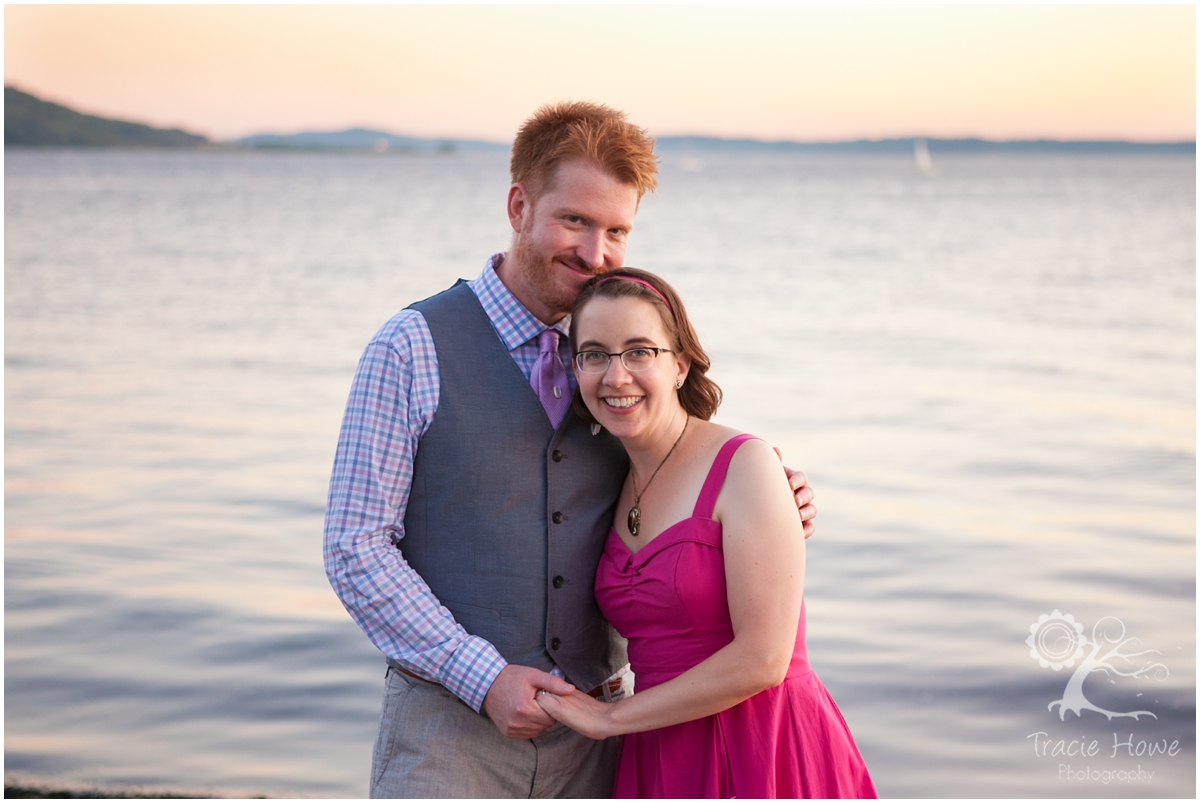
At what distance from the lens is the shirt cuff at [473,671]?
7.93ft

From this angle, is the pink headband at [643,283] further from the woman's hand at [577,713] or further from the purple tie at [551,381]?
the woman's hand at [577,713]

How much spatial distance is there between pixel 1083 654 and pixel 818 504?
2.48m

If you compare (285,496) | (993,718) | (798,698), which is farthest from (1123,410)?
(798,698)

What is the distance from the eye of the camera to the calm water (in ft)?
17.3

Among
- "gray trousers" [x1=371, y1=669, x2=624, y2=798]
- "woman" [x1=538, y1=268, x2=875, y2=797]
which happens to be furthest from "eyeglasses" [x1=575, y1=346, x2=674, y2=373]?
"gray trousers" [x1=371, y1=669, x2=624, y2=798]

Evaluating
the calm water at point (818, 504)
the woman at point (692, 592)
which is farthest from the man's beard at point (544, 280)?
the calm water at point (818, 504)

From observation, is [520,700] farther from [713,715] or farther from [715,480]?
[715,480]

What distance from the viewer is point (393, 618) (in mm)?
2449

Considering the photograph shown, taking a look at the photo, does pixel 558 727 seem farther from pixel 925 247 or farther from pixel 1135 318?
pixel 925 247

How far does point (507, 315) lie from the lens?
2.59 meters

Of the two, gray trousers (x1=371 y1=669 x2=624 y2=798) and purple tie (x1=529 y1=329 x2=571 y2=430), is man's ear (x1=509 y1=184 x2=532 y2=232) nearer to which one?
purple tie (x1=529 y1=329 x2=571 y2=430)

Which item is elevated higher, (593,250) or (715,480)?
(593,250)

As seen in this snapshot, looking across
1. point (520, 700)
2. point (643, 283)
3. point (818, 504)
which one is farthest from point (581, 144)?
point (818, 504)

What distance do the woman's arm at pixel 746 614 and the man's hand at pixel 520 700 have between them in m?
0.03
